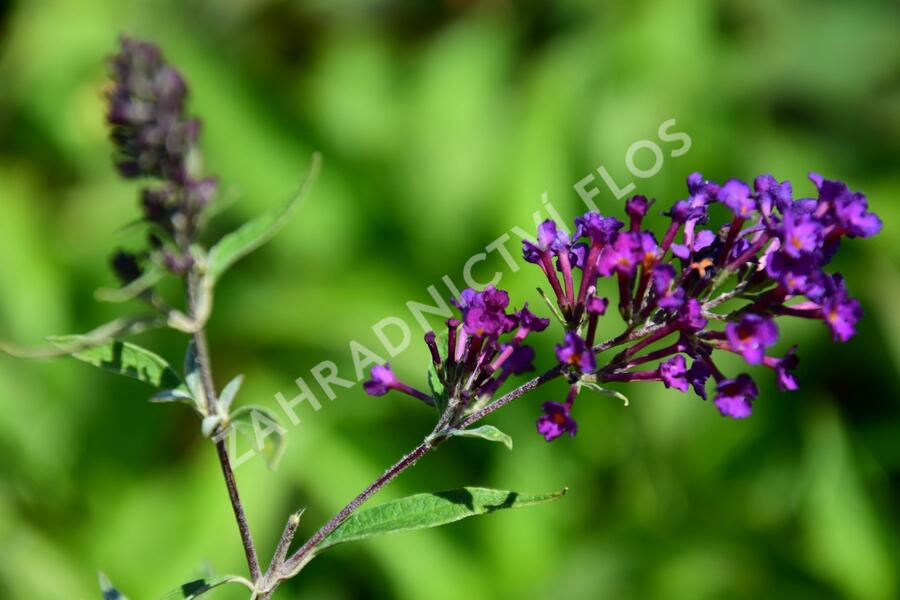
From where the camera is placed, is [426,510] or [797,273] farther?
[426,510]

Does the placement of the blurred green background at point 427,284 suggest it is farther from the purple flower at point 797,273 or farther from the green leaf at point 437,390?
the purple flower at point 797,273

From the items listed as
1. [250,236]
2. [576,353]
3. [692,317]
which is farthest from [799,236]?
[250,236]

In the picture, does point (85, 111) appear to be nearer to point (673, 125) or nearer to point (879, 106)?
point (673, 125)

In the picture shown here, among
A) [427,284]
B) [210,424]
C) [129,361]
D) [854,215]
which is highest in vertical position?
[427,284]

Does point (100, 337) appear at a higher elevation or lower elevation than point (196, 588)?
higher

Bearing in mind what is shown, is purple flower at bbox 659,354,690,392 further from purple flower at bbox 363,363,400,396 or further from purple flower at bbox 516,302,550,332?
purple flower at bbox 363,363,400,396

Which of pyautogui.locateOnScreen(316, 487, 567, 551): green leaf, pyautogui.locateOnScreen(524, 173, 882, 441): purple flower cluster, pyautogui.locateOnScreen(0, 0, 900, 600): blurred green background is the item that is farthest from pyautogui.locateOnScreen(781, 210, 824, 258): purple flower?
pyautogui.locateOnScreen(0, 0, 900, 600): blurred green background

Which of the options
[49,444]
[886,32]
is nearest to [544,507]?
[49,444]

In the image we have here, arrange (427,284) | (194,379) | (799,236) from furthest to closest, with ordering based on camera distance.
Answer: (427,284) → (194,379) → (799,236)

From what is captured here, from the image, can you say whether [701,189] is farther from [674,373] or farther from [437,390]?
[437,390]
